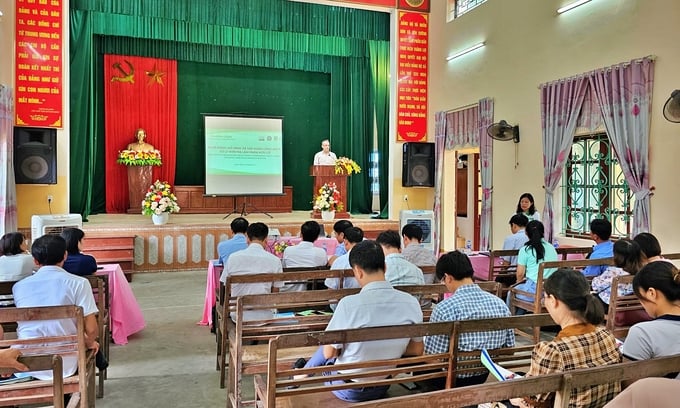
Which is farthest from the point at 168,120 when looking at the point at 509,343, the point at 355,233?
the point at 509,343

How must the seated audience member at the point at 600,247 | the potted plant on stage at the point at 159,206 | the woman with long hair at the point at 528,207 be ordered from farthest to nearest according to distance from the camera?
1. the potted plant on stage at the point at 159,206
2. the woman with long hair at the point at 528,207
3. the seated audience member at the point at 600,247

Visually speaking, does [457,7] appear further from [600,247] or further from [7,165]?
[7,165]

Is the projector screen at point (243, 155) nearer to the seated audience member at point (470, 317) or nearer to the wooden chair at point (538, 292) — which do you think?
the wooden chair at point (538, 292)

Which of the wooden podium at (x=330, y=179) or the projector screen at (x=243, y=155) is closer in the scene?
the wooden podium at (x=330, y=179)

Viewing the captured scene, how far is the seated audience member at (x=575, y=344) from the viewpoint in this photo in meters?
1.55

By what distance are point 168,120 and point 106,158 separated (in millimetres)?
1410

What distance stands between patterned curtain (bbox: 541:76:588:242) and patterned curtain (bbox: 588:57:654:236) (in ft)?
1.49

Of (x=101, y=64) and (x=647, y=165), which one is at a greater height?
(x=101, y=64)

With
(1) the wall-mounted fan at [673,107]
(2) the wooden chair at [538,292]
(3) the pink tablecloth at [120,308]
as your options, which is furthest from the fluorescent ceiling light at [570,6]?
(3) the pink tablecloth at [120,308]

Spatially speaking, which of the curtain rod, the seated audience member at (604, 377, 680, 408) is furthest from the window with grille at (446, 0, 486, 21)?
the seated audience member at (604, 377, 680, 408)

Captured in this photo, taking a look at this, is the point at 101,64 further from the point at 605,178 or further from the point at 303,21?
the point at 605,178

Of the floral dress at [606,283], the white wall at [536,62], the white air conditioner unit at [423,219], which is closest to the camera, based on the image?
the floral dress at [606,283]

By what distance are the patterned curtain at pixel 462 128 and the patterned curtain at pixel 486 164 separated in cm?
18

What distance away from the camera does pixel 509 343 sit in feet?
7.18
